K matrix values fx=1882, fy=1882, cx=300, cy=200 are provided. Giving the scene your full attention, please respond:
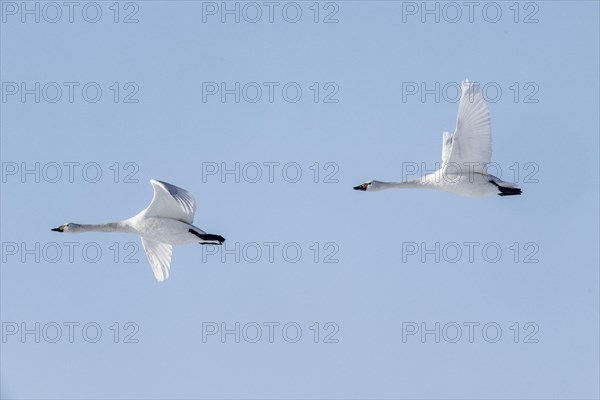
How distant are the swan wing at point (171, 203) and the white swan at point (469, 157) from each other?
640 cm

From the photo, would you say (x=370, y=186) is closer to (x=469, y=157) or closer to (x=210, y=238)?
(x=469, y=157)

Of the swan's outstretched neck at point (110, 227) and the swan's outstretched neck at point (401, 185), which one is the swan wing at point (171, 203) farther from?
the swan's outstretched neck at point (401, 185)

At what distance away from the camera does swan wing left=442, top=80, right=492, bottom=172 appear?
1769 inches

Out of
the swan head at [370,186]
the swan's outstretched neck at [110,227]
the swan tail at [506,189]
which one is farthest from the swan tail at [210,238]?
the swan tail at [506,189]

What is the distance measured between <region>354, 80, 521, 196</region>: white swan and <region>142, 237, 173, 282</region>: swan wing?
21.2 feet

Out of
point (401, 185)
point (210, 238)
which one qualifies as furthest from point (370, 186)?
point (210, 238)

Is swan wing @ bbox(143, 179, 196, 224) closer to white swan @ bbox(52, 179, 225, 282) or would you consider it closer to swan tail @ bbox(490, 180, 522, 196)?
white swan @ bbox(52, 179, 225, 282)

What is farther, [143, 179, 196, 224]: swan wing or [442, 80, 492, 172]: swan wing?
[442, 80, 492, 172]: swan wing

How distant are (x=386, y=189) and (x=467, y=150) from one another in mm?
4056

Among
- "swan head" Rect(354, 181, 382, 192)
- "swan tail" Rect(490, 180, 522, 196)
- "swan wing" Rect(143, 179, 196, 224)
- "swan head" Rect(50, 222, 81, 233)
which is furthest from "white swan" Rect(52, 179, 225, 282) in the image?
"swan tail" Rect(490, 180, 522, 196)

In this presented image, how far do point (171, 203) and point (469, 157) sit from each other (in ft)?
24.4

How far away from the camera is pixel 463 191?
46969 mm

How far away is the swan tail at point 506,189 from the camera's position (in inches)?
1847

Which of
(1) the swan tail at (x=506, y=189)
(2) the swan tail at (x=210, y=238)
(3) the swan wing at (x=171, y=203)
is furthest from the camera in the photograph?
(1) the swan tail at (x=506, y=189)
